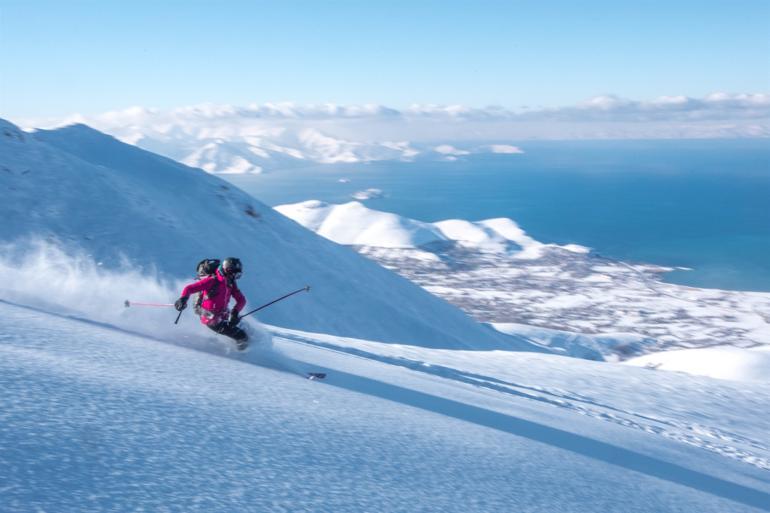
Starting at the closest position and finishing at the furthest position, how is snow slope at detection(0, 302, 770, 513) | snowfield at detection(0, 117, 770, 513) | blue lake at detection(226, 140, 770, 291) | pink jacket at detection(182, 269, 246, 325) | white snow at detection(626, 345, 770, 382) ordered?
snow slope at detection(0, 302, 770, 513) → snowfield at detection(0, 117, 770, 513) → pink jacket at detection(182, 269, 246, 325) → white snow at detection(626, 345, 770, 382) → blue lake at detection(226, 140, 770, 291)

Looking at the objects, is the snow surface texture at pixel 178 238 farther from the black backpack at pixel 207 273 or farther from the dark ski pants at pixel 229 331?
the dark ski pants at pixel 229 331

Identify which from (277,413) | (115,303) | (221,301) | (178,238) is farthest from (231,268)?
(178,238)

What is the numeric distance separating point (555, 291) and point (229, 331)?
66.8 m

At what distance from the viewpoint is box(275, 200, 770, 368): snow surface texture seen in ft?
157

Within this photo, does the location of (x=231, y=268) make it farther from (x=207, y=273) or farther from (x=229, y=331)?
(x=229, y=331)

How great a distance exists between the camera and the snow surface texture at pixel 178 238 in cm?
1861

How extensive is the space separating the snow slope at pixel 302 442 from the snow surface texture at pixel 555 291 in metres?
19.5

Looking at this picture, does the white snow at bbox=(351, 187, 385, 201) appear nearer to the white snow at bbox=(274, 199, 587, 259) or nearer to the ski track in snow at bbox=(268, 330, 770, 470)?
the white snow at bbox=(274, 199, 587, 259)

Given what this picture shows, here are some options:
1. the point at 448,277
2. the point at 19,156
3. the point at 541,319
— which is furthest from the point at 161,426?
the point at 448,277

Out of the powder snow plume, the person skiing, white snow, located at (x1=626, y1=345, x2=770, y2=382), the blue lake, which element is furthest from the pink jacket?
the blue lake

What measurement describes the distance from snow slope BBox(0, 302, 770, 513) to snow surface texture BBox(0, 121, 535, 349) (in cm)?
493

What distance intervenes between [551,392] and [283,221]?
23793mm

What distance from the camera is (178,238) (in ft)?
75.4

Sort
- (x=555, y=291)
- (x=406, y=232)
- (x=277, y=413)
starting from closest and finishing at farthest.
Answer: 1. (x=277, y=413)
2. (x=555, y=291)
3. (x=406, y=232)
